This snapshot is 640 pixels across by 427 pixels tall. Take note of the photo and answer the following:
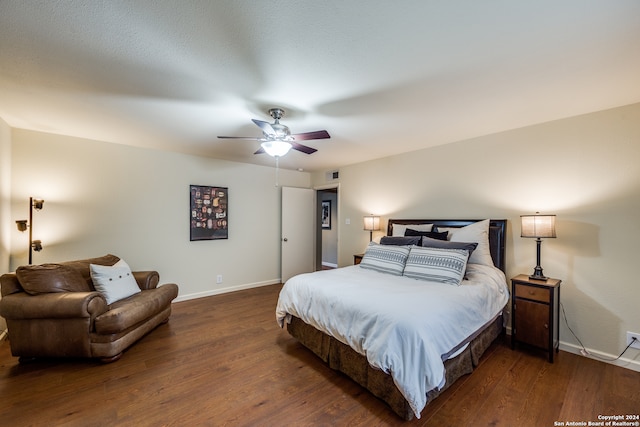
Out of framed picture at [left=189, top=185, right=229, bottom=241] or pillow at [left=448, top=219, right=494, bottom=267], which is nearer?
pillow at [left=448, top=219, right=494, bottom=267]

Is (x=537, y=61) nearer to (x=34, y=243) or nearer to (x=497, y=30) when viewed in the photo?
(x=497, y=30)

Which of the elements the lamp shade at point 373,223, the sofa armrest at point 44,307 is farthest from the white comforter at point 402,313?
the sofa armrest at point 44,307

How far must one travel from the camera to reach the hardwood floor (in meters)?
1.70

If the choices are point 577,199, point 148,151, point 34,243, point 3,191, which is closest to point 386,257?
point 577,199

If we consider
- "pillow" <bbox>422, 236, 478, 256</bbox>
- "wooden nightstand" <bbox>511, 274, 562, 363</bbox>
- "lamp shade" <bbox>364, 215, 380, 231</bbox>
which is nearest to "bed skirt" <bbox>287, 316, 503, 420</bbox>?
"wooden nightstand" <bbox>511, 274, 562, 363</bbox>

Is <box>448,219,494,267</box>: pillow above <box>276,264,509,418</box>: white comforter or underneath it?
above

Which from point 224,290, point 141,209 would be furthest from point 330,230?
point 141,209

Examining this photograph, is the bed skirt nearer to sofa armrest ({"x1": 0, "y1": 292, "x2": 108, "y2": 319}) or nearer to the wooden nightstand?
the wooden nightstand

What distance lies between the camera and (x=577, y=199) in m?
2.55

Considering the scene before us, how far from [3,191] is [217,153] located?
2353mm

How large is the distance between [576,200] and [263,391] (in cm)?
340

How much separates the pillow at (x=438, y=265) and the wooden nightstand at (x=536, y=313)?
63 centimetres

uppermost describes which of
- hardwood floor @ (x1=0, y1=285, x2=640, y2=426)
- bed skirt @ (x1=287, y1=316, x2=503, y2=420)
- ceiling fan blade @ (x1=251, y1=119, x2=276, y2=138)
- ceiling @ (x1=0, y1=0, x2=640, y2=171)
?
ceiling @ (x1=0, y1=0, x2=640, y2=171)

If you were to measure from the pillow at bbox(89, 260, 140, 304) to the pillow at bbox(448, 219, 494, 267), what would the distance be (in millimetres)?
3803
